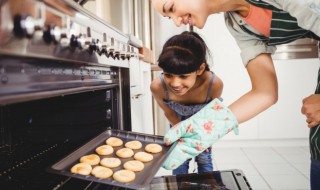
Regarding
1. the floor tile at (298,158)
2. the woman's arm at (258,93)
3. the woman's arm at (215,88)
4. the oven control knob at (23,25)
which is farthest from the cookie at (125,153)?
the floor tile at (298,158)

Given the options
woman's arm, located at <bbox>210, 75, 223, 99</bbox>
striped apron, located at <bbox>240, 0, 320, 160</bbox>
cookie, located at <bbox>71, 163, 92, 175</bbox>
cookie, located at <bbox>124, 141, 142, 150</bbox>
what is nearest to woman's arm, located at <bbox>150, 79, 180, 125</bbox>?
woman's arm, located at <bbox>210, 75, 223, 99</bbox>

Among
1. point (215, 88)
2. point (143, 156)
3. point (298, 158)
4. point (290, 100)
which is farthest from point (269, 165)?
point (143, 156)

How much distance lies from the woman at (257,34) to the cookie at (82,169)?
56 cm

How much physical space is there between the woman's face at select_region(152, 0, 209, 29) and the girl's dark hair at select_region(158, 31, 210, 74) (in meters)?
0.48

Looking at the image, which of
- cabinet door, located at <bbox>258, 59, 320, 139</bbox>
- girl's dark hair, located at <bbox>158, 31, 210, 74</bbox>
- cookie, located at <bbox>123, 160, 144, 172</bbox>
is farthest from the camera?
cabinet door, located at <bbox>258, 59, 320, 139</bbox>

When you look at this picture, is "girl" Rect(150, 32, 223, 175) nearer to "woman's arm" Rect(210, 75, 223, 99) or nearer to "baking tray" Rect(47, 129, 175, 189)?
"woman's arm" Rect(210, 75, 223, 99)

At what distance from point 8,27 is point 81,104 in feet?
2.09

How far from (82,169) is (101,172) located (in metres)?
0.06

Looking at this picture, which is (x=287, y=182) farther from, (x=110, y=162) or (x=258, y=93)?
(x=110, y=162)

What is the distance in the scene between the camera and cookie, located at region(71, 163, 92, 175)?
0.78 meters

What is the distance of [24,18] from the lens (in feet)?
1.46

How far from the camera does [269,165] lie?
8.95 ft

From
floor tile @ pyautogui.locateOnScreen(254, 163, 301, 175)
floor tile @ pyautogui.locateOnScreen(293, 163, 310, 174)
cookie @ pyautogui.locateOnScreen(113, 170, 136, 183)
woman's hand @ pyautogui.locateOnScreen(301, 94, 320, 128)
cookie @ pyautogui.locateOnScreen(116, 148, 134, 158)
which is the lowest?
floor tile @ pyautogui.locateOnScreen(254, 163, 301, 175)

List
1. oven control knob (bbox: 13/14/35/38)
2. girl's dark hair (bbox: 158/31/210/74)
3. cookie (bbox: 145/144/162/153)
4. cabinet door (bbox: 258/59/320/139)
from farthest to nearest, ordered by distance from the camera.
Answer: cabinet door (bbox: 258/59/320/139) → girl's dark hair (bbox: 158/31/210/74) → cookie (bbox: 145/144/162/153) → oven control knob (bbox: 13/14/35/38)
